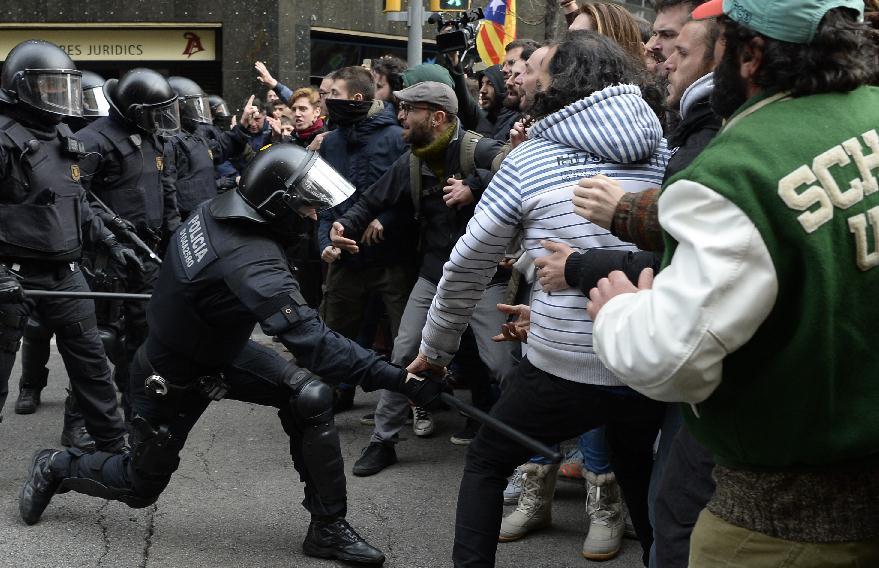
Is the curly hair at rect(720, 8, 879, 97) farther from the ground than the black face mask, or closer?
farther from the ground

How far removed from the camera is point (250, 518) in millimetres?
4934

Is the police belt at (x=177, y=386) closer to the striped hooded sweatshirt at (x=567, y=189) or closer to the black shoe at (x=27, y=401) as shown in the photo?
the striped hooded sweatshirt at (x=567, y=189)

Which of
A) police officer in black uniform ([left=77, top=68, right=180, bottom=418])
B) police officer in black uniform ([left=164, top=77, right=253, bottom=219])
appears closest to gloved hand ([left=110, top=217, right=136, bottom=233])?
police officer in black uniform ([left=77, top=68, right=180, bottom=418])

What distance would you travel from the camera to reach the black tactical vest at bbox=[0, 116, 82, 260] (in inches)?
215

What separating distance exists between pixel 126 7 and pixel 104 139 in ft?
37.5

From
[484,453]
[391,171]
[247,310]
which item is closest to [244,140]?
[391,171]

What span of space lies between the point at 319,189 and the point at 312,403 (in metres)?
0.83

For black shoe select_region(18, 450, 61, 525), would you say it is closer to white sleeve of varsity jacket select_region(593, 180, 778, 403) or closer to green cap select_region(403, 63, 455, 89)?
green cap select_region(403, 63, 455, 89)

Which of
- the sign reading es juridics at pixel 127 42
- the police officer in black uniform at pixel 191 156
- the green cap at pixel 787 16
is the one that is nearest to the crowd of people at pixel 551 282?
the green cap at pixel 787 16

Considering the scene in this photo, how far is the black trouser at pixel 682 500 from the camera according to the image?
8.12 feet

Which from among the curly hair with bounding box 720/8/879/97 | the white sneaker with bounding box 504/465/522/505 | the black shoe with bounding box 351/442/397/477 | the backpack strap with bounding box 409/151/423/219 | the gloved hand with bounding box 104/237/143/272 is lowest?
the black shoe with bounding box 351/442/397/477

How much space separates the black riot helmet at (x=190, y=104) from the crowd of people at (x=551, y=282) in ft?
6.60

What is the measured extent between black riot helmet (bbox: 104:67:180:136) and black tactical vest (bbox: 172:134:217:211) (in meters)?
2.03

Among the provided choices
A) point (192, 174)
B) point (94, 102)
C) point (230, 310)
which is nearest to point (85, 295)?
point (230, 310)
